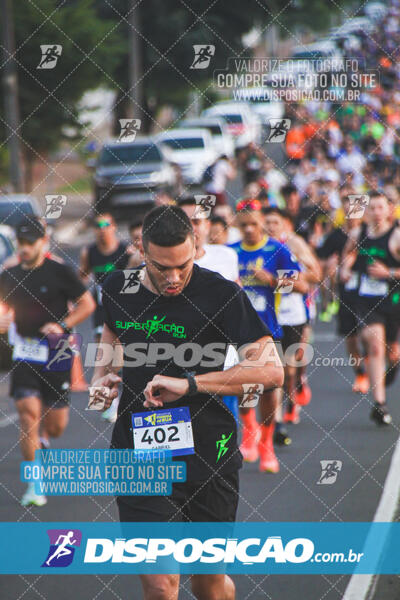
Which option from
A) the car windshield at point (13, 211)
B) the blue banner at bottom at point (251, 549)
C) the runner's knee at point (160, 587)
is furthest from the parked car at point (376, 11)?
the runner's knee at point (160, 587)

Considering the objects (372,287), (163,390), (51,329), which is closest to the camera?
(163,390)

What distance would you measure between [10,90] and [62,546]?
16751 millimetres

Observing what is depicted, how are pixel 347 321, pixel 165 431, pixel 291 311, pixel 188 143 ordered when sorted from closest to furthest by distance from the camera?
pixel 165 431, pixel 291 311, pixel 347 321, pixel 188 143

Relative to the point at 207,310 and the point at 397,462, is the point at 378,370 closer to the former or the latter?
the point at 397,462

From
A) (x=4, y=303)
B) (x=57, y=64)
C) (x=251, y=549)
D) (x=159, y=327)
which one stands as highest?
(x=159, y=327)

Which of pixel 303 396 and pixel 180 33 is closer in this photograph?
pixel 303 396

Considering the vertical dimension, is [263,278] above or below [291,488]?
above

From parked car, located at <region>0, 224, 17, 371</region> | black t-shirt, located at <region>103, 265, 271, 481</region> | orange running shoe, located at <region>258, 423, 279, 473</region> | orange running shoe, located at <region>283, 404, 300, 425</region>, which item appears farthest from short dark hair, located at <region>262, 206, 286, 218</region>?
black t-shirt, located at <region>103, 265, 271, 481</region>

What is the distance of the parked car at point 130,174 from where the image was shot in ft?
98.3

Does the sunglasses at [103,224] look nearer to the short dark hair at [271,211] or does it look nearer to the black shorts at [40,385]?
the short dark hair at [271,211]

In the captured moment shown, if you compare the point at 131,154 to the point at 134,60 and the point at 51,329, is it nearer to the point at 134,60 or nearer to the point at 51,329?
the point at 134,60

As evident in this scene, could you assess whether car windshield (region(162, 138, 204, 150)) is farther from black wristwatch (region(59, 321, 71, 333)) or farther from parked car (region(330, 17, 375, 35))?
black wristwatch (region(59, 321, 71, 333))

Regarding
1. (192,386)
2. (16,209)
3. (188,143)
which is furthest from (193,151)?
(192,386)

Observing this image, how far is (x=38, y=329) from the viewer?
8.58 m
